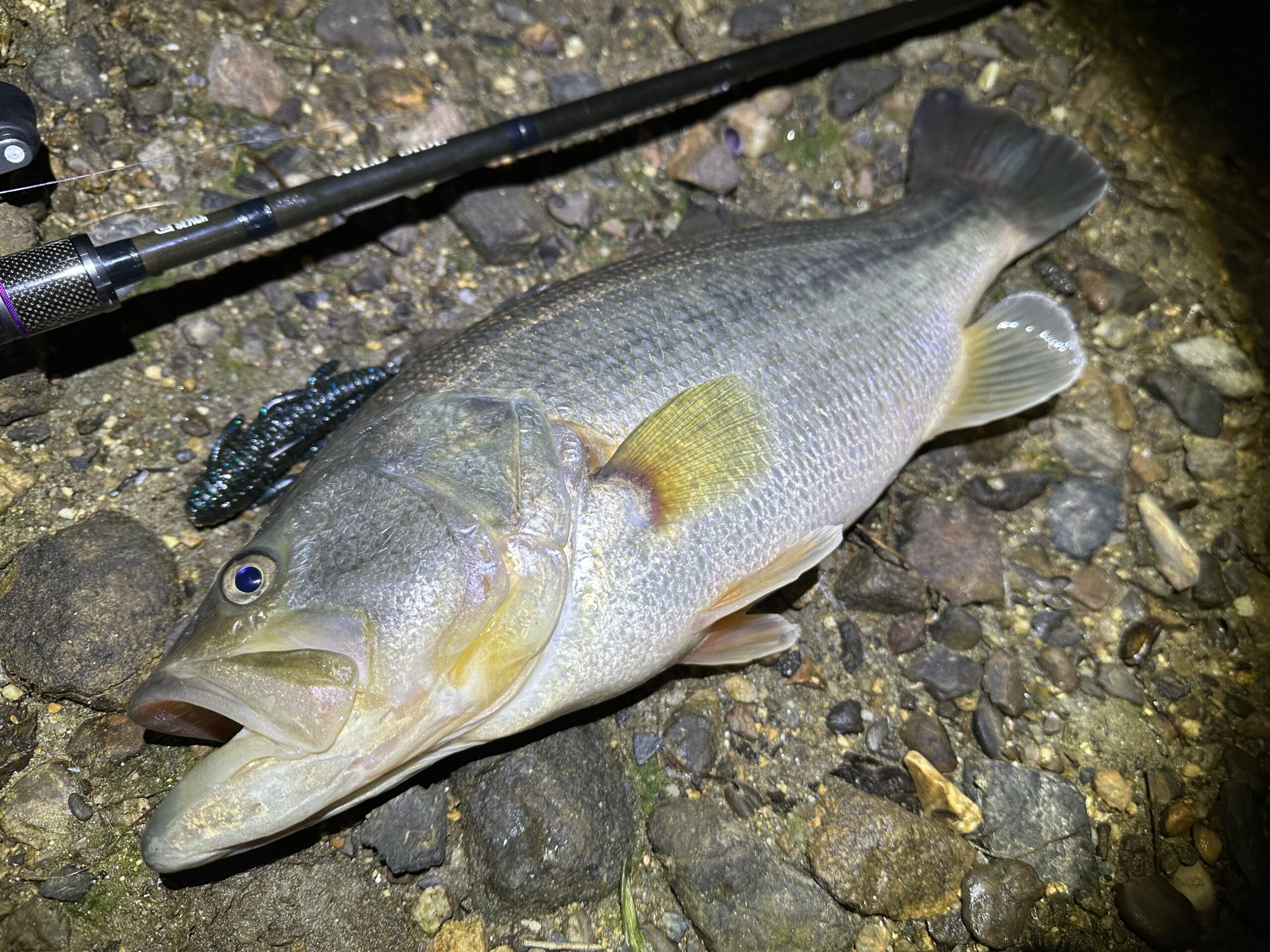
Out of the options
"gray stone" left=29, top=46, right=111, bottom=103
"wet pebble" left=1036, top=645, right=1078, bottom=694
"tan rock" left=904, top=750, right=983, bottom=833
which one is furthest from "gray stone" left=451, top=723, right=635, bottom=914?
"gray stone" left=29, top=46, right=111, bottom=103

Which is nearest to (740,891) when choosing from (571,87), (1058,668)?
(1058,668)

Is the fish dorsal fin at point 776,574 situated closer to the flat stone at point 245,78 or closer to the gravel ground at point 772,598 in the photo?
the gravel ground at point 772,598

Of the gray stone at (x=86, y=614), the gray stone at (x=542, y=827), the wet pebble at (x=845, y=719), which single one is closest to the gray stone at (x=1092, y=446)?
the wet pebble at (x=845, y=719)

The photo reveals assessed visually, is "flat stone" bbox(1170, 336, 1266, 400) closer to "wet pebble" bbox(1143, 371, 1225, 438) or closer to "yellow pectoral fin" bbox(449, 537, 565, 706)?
"wet pebble" bbox(1143, 371, 1225, 438)

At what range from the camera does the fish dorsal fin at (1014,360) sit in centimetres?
300

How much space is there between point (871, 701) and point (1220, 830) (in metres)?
1.25

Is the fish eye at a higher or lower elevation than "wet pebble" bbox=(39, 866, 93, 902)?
higher

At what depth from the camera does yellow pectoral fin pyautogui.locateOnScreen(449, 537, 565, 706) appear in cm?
194

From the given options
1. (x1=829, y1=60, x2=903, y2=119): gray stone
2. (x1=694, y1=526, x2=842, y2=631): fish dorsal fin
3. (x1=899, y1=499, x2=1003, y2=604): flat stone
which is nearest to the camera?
(x1=694, y1=526, x2=842, y2=631): fish dorsal fin

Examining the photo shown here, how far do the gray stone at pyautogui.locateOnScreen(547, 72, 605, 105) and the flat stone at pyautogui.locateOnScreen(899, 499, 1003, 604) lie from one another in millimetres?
2140

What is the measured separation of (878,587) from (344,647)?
1835mm

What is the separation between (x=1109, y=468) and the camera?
3229 mm

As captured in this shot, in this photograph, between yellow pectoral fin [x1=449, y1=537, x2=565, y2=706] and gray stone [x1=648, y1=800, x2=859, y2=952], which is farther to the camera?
gray stone [x1=648, y1=800, x2=859, y2=952]

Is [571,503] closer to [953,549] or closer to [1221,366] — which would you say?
[953,549]
